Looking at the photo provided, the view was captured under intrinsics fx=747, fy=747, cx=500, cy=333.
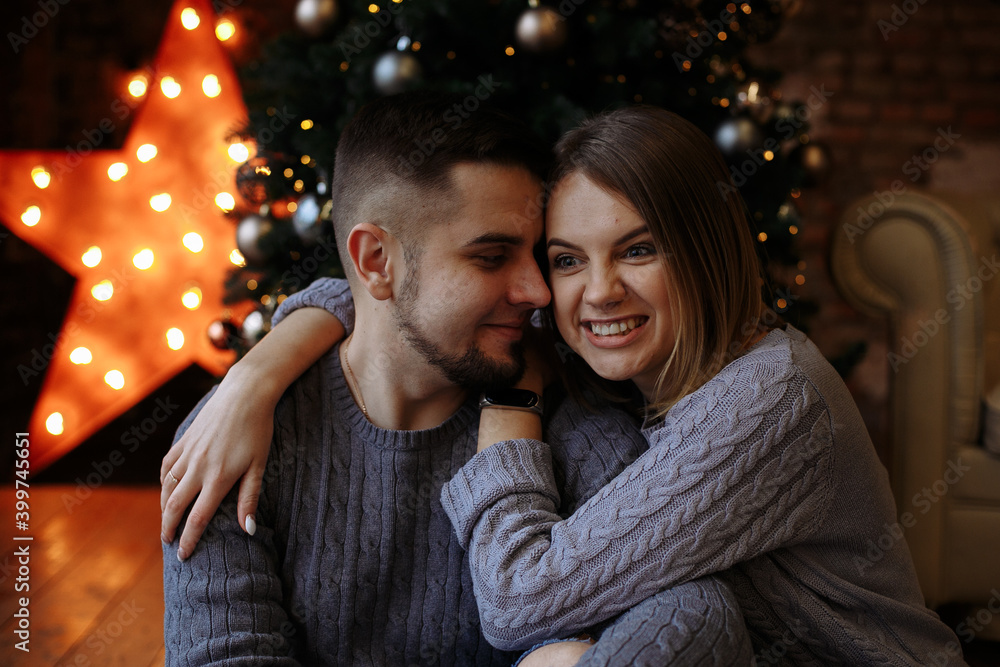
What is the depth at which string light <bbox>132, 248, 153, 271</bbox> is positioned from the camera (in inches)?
102

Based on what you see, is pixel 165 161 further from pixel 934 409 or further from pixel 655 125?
pixel 934 409

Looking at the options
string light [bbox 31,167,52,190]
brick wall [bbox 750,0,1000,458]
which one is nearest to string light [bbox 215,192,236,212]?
string light [bbox 31,167,52,190]

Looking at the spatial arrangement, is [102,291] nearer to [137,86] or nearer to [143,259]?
[143,259]

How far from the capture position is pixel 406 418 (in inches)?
Result: 48.1

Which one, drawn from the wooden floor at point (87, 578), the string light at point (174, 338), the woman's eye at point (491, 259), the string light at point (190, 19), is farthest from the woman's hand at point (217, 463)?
the string light at point (190, 19)

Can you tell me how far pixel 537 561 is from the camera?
96 centimetres

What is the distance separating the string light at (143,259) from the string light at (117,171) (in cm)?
27

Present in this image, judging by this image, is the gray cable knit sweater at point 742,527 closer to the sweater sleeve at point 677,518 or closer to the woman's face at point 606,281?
the sweater sleeve at point 677,518

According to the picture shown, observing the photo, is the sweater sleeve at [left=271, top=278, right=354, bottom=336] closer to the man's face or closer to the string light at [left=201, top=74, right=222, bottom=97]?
the man's face

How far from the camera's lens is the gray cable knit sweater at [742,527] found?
36.5 inches

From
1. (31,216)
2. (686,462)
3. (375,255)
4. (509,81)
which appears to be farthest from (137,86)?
(686,462)

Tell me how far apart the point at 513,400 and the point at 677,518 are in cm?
35

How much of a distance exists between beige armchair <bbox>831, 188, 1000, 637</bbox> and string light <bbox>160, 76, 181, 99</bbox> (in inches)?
88.0

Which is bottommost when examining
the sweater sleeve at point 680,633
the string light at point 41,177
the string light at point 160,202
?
the string light at point 160,202
